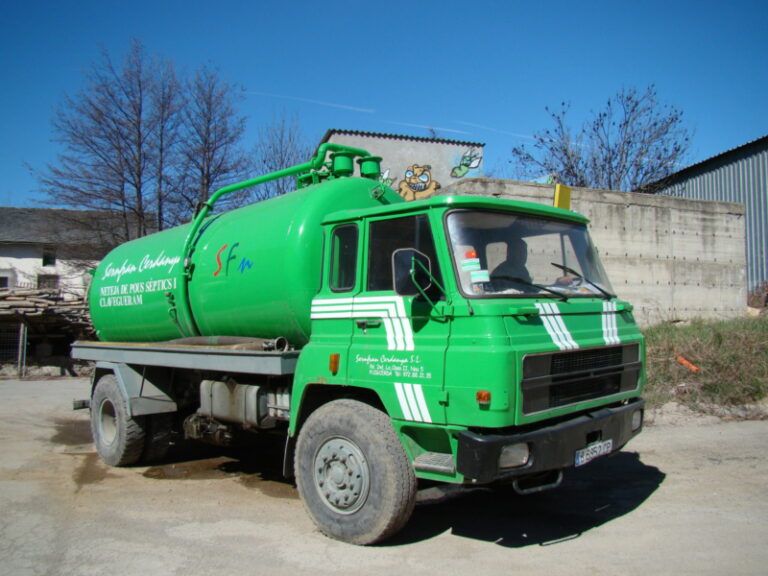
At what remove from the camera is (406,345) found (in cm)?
461

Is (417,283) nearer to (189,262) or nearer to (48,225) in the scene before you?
(189,262)

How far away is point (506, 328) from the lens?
13.8 feet

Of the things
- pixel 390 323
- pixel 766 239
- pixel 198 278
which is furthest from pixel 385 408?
pixel 766 239

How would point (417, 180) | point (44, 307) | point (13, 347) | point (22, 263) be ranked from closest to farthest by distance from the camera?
point (44, 307)
point (13, 347)
point (417, 180)
point (22, 263)

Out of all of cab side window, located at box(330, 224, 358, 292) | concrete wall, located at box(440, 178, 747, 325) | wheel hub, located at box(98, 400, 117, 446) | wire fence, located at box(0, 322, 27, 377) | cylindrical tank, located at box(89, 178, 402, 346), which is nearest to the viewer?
cab side window, located at box(330, 224, 358, 292)

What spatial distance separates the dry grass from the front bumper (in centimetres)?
516

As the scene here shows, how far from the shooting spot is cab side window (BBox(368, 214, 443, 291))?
4718mm

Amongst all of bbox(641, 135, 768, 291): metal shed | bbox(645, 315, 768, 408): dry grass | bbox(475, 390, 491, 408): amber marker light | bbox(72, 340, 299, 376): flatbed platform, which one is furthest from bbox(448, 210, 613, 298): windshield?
bbox(641, 135, 768, 291): metal shed

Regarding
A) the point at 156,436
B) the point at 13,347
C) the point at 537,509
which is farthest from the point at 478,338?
the point at 13,347

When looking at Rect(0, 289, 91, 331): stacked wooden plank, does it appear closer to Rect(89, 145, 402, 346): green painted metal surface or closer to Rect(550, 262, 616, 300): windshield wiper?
Rect(89, 145, 402, 346): green painted metal surface

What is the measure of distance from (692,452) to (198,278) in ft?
19.7

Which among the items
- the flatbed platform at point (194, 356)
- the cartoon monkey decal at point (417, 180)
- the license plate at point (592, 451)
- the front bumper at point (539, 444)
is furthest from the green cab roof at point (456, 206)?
the cartoon monkey decal at point (417, 180)

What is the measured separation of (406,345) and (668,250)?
1072 cm

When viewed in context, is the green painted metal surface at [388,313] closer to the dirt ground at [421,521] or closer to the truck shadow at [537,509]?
the dirt ground at [421,521]
